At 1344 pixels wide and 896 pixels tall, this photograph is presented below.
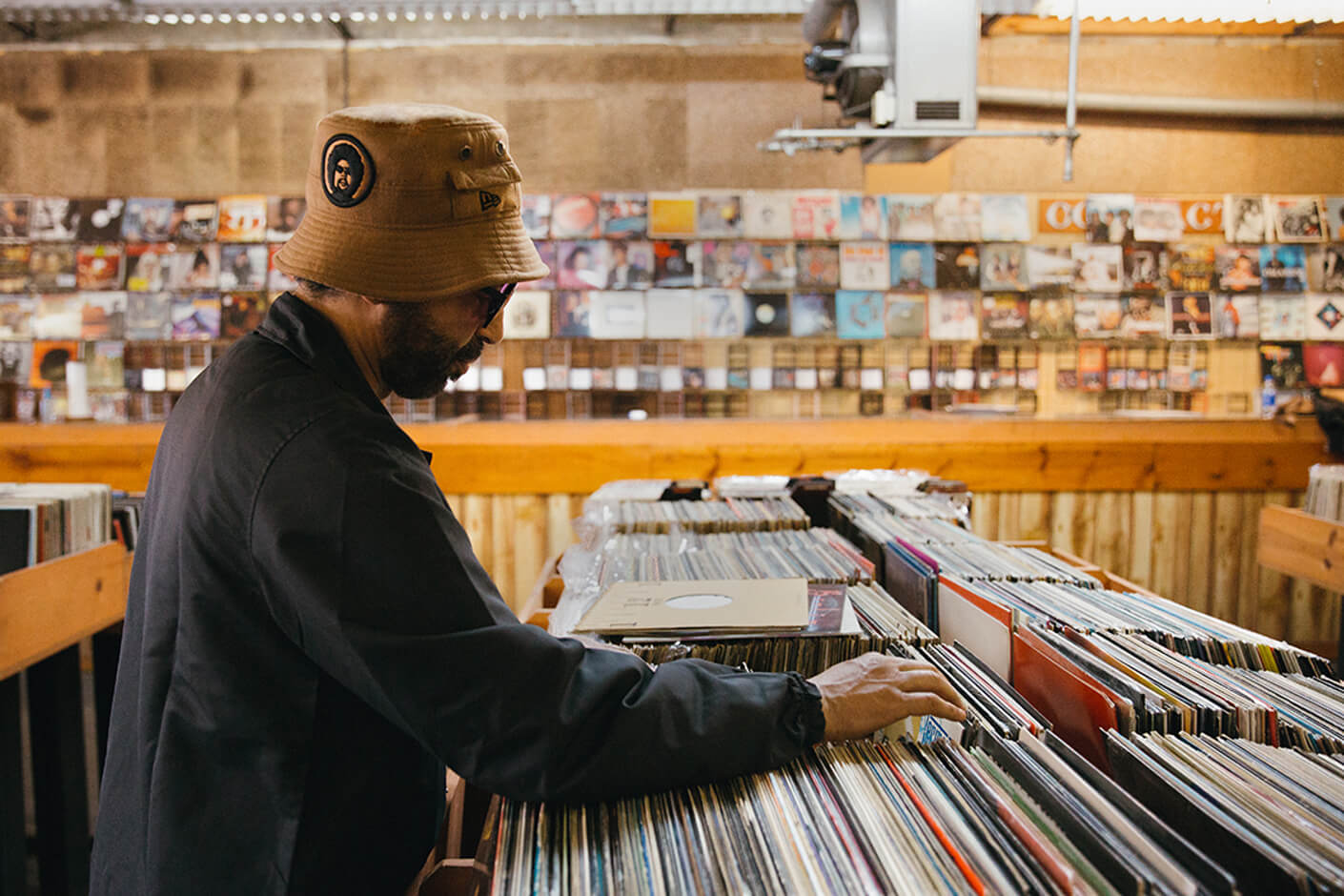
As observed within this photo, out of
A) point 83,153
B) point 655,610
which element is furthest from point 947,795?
point 83,153

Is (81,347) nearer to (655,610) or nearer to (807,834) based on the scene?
(655,610)

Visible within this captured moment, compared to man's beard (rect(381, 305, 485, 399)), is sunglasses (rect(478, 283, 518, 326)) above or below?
above

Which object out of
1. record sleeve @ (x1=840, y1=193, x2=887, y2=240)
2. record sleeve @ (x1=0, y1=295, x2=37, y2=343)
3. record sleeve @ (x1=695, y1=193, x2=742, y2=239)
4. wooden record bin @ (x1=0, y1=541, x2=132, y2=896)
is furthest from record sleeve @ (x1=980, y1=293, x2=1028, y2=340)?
record sleeve @ (x1=0, y1=295, x2=37, y2=343)

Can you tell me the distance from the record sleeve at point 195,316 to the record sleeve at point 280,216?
527 millimetres

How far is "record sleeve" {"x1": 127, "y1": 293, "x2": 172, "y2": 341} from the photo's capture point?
17.5 feet

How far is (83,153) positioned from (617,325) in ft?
11.7

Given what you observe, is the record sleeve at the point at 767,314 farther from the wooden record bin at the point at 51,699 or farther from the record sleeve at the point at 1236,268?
the wooden record bin at the point at 51,699

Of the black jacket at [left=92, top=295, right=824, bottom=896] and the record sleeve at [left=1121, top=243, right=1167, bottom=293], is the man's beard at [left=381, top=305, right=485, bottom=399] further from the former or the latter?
the record sleeve at [left=1121, top=243, right=1167, bottom=293]

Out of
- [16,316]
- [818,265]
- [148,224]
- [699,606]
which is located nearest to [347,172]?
[699,606]

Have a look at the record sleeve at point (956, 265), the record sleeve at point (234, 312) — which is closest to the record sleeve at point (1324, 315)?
the record sleeve at point (956, 265)

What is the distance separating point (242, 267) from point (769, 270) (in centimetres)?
322

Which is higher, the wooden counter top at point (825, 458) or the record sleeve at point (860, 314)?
the record sleeve at point (860, 314)

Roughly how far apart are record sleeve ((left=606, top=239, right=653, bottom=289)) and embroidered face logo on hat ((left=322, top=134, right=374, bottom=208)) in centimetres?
435

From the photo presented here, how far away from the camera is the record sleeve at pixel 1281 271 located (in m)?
5.36
